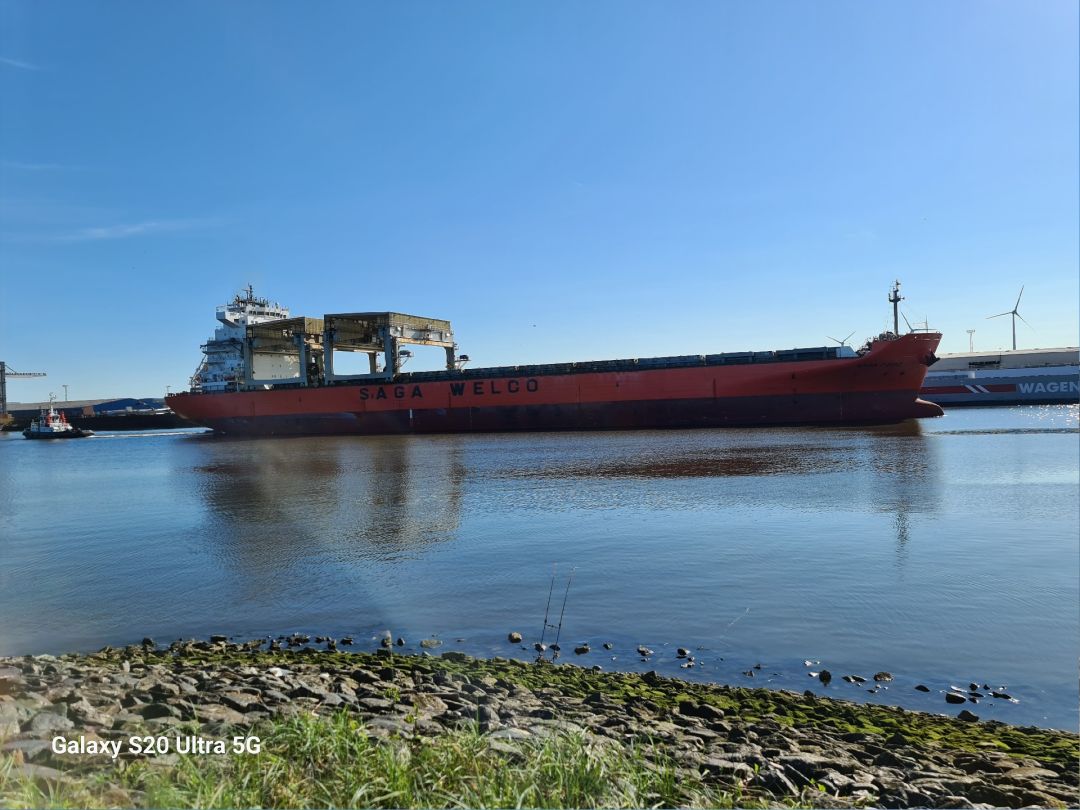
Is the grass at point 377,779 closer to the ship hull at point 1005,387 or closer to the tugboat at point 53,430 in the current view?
the tugboat at point 53,430

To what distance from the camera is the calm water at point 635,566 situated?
19.4 feet

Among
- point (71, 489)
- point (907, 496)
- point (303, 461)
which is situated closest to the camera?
point (907, 496)

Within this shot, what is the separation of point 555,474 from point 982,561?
1150cm

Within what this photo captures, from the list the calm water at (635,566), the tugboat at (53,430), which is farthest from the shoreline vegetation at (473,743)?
the tugboat at (53,430)

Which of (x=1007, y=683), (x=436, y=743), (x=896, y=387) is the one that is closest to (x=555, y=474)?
(x=1007, y=683)

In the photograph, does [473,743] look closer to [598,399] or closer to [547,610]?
[547,610]

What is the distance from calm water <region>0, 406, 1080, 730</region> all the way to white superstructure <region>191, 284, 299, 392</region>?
3208 cm

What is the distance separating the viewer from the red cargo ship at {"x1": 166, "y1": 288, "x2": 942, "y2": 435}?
3344 centimetres

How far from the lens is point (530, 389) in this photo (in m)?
39.3

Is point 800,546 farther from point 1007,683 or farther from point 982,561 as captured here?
point 1007,683

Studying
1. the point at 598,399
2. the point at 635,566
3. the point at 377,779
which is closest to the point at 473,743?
the point at 377,779

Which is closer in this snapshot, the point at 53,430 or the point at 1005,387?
the point at 53,430

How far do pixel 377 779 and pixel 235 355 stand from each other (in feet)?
191

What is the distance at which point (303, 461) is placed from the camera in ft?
87.6
